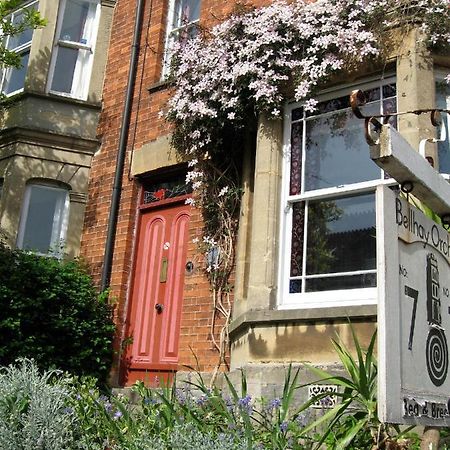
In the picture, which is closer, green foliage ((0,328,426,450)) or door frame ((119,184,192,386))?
green foliage ((0,328,426,450))

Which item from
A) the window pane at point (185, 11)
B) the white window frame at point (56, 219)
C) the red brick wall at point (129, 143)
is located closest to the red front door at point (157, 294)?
the red brick wall at point (129, 143)

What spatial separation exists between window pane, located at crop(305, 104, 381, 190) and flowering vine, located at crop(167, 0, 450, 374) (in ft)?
1.17

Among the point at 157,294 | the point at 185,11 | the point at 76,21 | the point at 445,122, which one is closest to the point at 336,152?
the point at 445,122

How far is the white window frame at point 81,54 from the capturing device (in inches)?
373

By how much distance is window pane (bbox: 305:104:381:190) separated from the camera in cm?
612

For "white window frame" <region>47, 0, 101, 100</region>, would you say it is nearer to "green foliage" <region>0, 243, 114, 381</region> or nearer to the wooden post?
"green foliage" <region>0, 243, 114, 381</region>

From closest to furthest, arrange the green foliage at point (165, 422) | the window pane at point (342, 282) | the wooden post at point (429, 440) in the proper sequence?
the wooden post at point (429, 440), the green foliage at point (165, 422), the window pane at point (342, 282)

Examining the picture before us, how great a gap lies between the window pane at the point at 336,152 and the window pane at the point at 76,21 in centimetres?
506

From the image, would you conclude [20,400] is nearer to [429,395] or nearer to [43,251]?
[429,395]

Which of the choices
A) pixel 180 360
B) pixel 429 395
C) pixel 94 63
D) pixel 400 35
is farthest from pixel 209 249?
pixel 429 395

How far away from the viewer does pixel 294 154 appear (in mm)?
6484

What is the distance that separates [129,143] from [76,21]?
2730 mm

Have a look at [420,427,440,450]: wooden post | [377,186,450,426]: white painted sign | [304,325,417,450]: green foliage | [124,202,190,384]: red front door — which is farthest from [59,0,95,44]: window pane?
[420,427,440,450]: wooden post

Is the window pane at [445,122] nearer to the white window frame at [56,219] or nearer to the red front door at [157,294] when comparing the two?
the red front door at [157,294]
